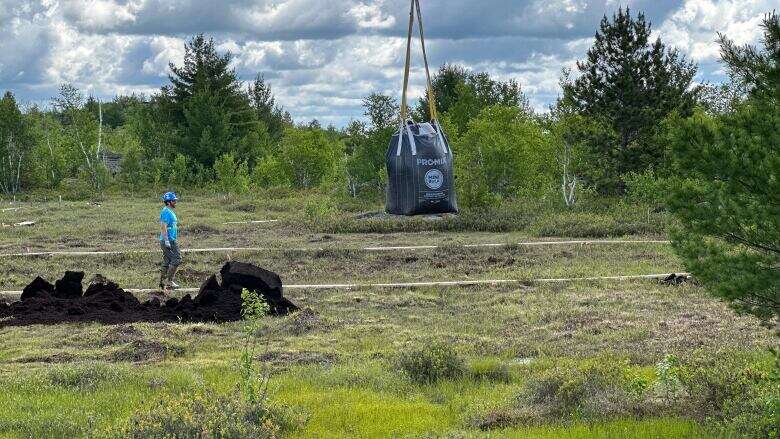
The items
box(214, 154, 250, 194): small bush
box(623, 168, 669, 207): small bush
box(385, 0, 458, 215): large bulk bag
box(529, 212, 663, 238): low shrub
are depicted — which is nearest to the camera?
box(385, 0, 458, 215): large bulk bag

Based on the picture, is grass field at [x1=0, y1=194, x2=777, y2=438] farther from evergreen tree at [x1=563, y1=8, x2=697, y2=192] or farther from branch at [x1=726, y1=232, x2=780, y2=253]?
evergreen tree at [x1=563, y1=8, x2=697, y2=192]

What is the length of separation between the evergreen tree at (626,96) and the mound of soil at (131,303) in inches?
697

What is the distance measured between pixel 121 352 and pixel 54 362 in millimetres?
686

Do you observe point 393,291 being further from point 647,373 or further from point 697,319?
point 647,373

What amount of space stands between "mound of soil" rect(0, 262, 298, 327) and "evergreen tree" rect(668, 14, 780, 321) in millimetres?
7431

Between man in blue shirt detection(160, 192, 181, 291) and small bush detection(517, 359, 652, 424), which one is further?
man in blue shirt detection(160, 192, 181, 291)

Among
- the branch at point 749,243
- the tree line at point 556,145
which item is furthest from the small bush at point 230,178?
the branch at point 749,243

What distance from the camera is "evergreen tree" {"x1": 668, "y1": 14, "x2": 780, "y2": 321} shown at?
18.9 feet

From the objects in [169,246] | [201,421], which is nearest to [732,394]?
[201,421]

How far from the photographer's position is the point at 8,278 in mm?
16344

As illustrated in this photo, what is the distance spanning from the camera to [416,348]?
370 inches

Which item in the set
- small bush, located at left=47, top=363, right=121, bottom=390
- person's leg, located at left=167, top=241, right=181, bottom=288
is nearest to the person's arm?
person's leg, located at left=167, top=241, right=181, bottom=288

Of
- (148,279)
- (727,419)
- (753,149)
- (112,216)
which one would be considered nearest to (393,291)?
(148,279)

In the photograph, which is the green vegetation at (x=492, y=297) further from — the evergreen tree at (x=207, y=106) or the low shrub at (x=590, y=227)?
the evergreen tree at (x=207, y=106)
